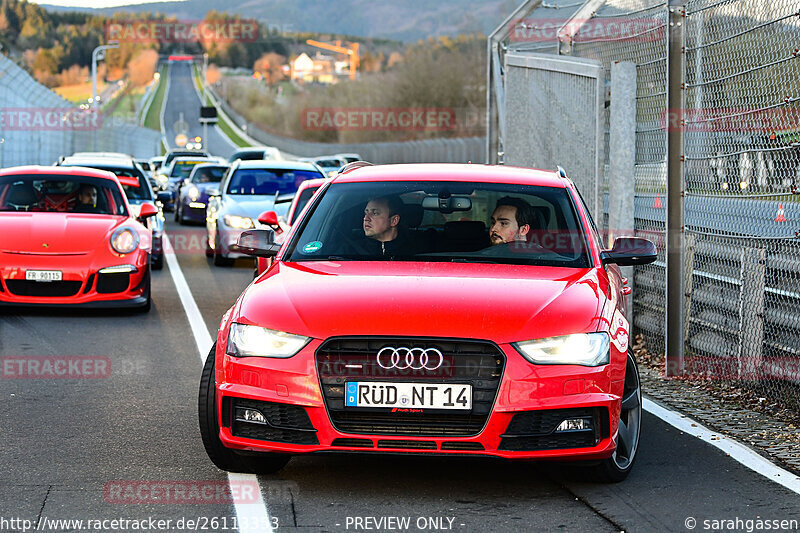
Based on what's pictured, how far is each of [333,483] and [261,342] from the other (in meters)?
0.74

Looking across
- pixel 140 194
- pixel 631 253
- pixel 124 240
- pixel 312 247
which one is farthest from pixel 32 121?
pixel 631 253

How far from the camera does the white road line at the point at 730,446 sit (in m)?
6.64

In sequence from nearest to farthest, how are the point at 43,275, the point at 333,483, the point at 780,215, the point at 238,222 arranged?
the point at 333,483, the point at 780,215, the point at 43,275, the point at 238,222

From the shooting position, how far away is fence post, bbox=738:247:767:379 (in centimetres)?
905

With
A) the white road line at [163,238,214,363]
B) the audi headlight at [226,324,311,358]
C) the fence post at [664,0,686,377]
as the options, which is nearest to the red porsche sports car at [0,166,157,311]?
the white road line at [163,238,214,363]

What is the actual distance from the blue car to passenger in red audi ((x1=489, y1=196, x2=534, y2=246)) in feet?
70.4

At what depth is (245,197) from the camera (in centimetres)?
1989

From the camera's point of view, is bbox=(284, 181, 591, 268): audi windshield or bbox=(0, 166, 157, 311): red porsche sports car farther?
bbox=(0, 166, 157, 311): red porsche sports car

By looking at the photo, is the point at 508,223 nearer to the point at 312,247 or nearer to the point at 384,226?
the point at 384,226

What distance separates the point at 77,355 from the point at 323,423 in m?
5.14

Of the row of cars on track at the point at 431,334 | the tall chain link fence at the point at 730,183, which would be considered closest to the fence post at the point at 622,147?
the tall chain link fence at the point at 730,183

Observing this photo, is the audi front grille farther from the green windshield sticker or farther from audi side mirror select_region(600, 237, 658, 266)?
audi side mirror select_region(600, 237, 658, 266)

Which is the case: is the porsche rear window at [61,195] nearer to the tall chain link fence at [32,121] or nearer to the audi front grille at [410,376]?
the audi front grille at [410,376]

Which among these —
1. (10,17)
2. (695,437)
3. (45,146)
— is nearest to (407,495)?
(695,437)
